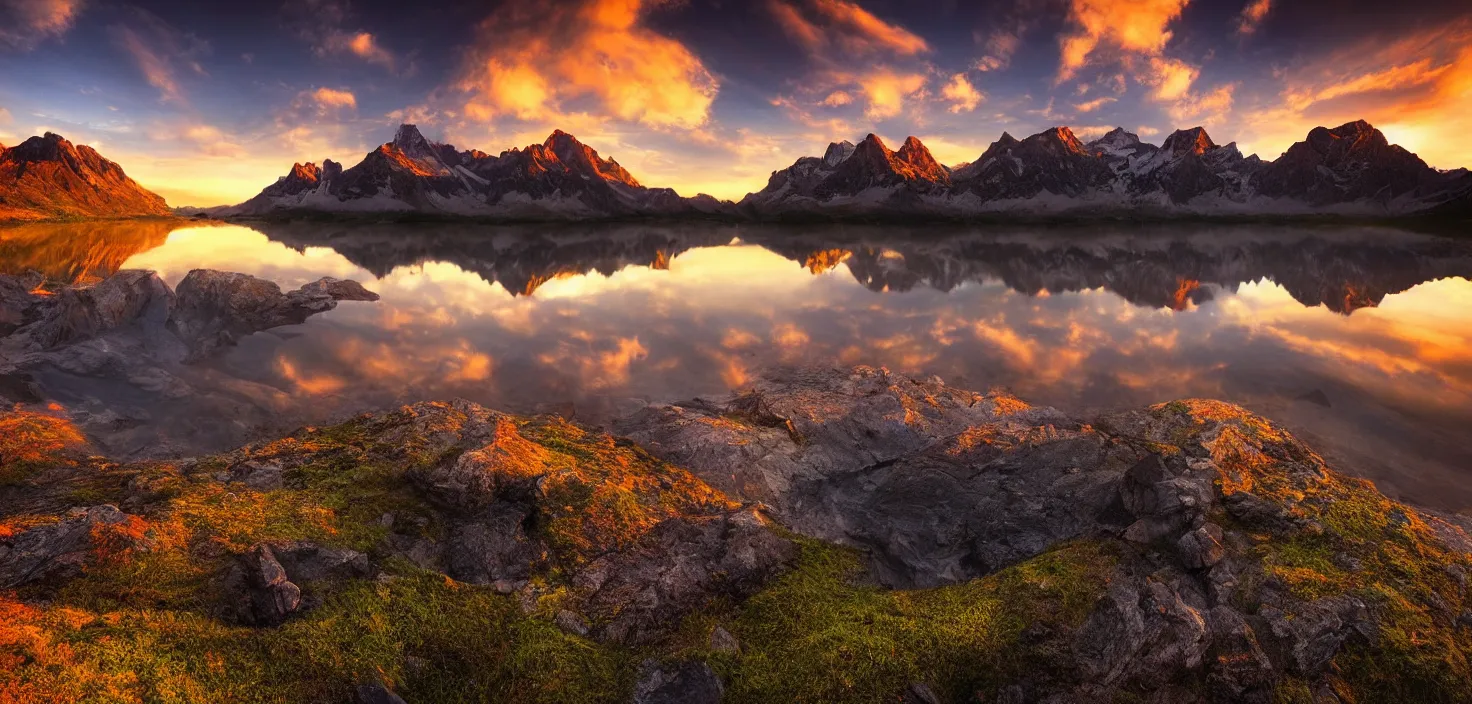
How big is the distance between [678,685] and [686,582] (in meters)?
1.80

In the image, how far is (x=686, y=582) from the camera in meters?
8.48

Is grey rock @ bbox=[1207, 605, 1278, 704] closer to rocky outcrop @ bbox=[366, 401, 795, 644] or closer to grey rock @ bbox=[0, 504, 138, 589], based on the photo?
rocky outcrop @ bbox=[366, 401, 795, 644]

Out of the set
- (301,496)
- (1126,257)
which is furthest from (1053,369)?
(1126,257)

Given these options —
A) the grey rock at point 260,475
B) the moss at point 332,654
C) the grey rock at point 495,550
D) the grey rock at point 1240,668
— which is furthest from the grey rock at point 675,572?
the grey rock at point 260,475

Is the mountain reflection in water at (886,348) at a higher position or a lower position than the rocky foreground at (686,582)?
lower

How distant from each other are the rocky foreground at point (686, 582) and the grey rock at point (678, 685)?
3 cm

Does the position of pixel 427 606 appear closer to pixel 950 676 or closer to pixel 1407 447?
pixel 950 676

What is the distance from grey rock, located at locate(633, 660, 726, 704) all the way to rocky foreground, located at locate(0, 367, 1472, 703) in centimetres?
3

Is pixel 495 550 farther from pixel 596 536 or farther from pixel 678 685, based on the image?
pixel 678 685

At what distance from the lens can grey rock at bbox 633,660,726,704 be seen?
6.63 metres

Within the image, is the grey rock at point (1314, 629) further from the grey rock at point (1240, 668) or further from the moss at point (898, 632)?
the moss at point (898, 632)

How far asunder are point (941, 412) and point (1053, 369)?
11287 mm

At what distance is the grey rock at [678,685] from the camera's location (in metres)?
6.63

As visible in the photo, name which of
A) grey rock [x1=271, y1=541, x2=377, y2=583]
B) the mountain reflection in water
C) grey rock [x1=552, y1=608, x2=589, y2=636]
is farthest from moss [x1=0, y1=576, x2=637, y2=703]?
the mountain reflection in water
